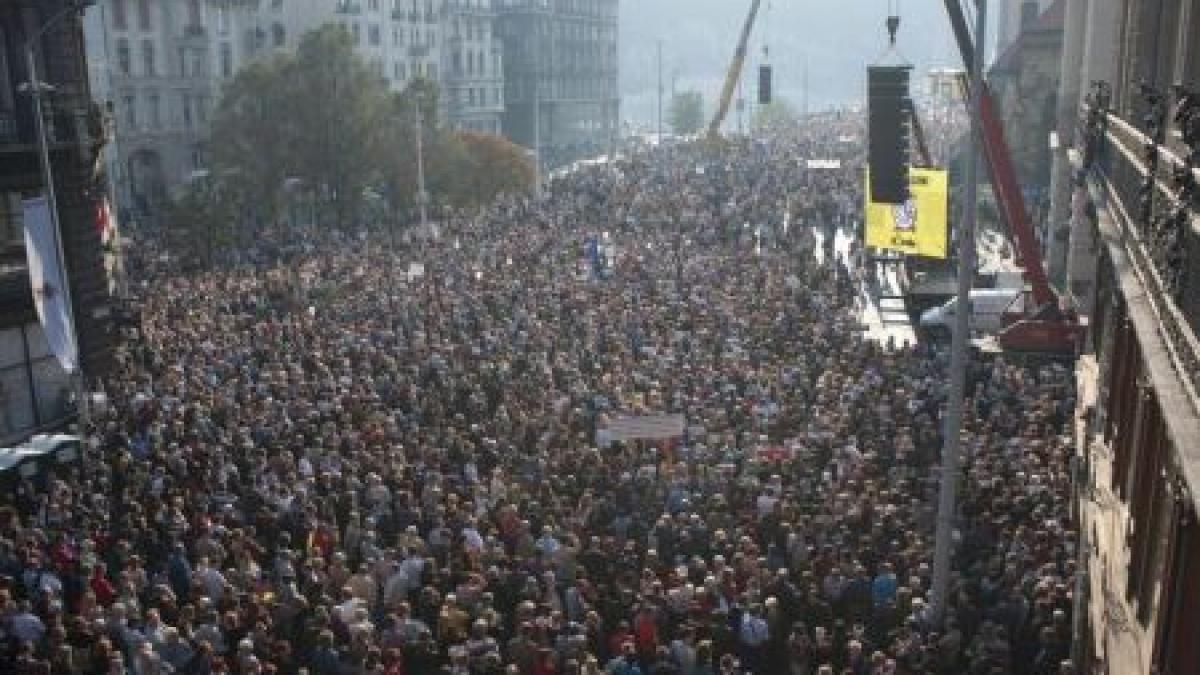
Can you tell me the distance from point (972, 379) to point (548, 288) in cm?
1258

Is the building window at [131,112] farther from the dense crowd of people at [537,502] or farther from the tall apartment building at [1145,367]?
the tall apartment building at [1145,367]

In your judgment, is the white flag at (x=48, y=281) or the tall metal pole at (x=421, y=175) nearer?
the white flag at (x=48, y=281)

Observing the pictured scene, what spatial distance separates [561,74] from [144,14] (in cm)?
5177

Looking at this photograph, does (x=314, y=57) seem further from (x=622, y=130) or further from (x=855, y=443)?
(x=622, y=130)

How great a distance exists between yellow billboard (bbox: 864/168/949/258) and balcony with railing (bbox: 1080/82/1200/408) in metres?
8.26

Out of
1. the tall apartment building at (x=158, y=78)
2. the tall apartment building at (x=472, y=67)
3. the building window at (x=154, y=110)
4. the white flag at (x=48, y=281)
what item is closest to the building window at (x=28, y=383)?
the white flag at (x=48, y=281)

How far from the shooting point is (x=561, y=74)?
117438 millimetres

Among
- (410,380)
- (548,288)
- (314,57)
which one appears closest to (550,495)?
(410,380)

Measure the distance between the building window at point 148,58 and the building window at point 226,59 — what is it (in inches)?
221

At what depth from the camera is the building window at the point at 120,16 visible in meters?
68.9

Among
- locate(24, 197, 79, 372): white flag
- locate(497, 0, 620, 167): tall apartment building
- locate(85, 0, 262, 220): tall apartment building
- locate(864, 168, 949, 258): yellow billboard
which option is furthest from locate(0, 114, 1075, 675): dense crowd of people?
locate(497, 0, 620, 167): tall apartment building

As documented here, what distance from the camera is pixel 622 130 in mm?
156625

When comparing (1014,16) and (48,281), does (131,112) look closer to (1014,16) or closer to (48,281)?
(48,281)

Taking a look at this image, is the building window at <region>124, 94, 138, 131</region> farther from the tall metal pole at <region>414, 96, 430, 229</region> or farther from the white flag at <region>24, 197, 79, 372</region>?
the white flag at <region>24, 197, 79, 372</region>
